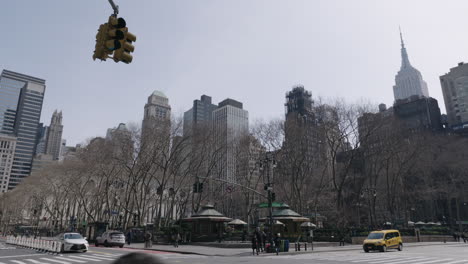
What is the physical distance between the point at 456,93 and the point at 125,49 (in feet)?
464

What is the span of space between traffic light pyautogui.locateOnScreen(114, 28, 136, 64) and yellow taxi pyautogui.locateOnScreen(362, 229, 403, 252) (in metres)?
23.8

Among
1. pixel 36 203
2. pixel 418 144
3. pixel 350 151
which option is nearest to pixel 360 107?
pixel 350 151

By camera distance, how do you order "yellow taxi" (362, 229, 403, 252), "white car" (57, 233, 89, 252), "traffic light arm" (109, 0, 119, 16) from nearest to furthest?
"traffic light arm" (109, 0, 119, 16) < "white car" (57, 233, 89, 252) < "yellow taxi" (362, 229, 403, 252)

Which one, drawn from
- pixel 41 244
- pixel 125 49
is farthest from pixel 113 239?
pixel 125 49

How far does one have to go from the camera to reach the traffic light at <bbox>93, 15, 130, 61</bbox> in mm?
8727

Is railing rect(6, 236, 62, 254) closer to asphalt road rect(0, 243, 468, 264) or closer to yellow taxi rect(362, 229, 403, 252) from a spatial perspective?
asphalt road rect(0, 243, 468, 264)

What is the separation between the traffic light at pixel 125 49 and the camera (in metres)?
8.77

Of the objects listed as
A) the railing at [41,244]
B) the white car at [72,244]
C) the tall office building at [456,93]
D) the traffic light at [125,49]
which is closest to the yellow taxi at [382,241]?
the white car at [72,244]

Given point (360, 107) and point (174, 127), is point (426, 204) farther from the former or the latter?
point (174, 127)

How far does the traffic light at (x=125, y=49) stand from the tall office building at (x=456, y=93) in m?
134

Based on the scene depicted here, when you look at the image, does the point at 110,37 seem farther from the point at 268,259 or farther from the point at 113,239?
the point at 113,239

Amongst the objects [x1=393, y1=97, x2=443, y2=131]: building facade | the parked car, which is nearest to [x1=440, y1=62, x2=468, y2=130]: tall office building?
[x1=393, y1=97, x2=443, y2=131]: building facade

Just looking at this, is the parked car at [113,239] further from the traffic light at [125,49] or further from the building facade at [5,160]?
the building facade at [5,160]

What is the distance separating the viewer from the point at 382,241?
1022 inches
